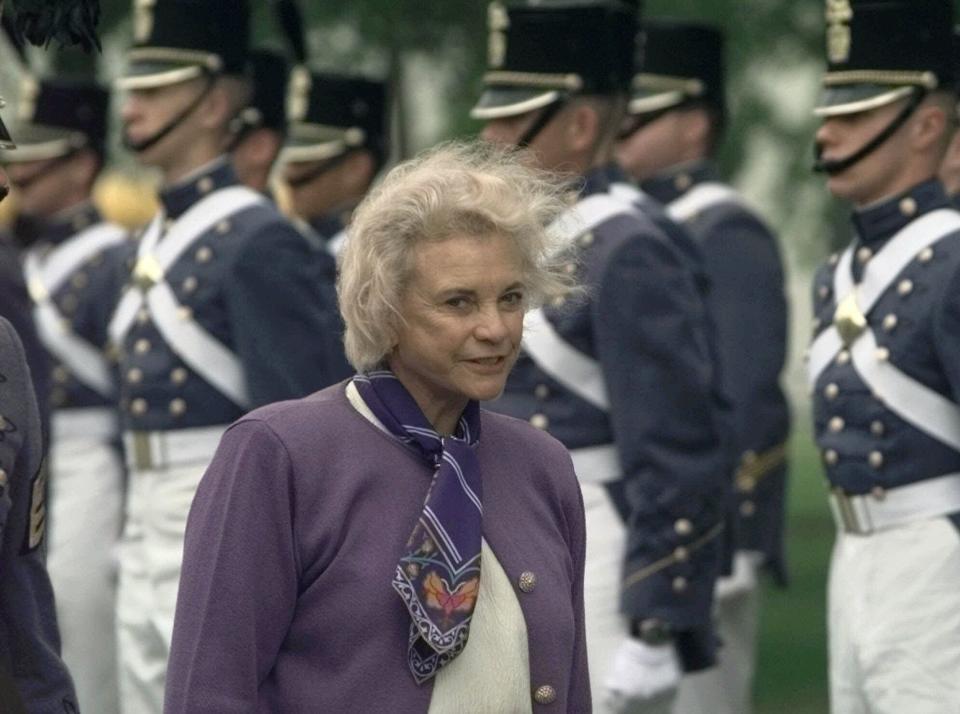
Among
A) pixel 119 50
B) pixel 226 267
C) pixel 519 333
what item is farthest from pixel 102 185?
pixel 519 333

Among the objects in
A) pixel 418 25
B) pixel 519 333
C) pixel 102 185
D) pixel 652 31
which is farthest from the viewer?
pixel 102 185

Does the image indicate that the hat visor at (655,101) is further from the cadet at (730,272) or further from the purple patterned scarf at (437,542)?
the purple patterned scarf at (437,542)

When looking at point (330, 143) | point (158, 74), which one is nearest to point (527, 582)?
point (158, 74)

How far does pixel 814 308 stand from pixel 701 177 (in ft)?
9.61

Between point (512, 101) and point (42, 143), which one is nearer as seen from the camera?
point (512, 101)

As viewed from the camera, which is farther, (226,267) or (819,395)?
(226,267)

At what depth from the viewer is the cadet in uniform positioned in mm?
9672

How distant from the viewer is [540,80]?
7895 millimetres

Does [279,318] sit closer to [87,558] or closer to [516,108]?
[516,108]

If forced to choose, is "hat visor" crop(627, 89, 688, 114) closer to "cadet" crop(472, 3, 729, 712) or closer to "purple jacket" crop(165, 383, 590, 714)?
"cadet" crop(472, 3, 729, 712)

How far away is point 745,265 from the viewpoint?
9.63 meters

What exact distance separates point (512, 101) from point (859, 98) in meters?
1.28

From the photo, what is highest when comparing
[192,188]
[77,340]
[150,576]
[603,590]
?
[192,188]

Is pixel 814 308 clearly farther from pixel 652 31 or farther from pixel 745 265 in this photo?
pixel 652 31
